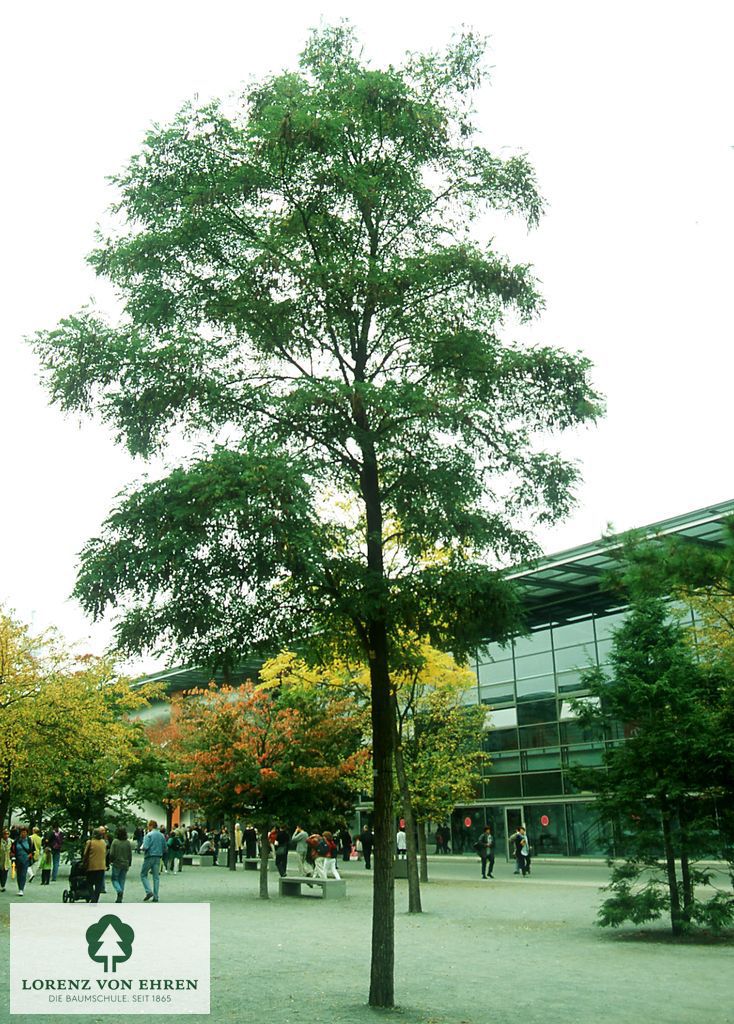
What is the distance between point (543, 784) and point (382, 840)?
29.2 meters

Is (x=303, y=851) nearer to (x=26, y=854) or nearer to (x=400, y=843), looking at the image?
(x=26, y=854)

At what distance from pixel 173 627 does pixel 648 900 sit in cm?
953

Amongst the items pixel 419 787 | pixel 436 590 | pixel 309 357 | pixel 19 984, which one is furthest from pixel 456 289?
pixel 419 787

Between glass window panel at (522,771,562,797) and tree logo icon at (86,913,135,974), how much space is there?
88.5ft

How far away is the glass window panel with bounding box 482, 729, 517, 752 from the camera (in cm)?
3950

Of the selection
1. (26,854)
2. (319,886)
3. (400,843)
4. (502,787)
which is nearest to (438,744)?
(319,886)

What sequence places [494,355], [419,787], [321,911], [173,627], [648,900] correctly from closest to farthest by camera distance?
[173,627] → [494,355] → [648,900] → [321,911] → [419,787]

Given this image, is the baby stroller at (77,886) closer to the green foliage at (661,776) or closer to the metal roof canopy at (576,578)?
the green foliage at (661,776)

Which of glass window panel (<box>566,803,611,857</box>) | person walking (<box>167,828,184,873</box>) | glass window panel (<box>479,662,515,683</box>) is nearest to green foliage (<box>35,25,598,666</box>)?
person walking (<box>167,828,184,873</box>)

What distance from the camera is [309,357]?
37.4 feet

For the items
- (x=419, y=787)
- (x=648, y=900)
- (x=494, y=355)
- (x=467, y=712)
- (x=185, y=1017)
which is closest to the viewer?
(x=185, y=1017)

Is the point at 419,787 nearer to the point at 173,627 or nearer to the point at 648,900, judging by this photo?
the point at 648,900

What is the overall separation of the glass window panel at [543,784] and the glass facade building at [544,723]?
0.04 meters

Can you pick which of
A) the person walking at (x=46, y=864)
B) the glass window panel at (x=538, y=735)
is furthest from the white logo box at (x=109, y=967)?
the glass window panel at (x=538, y=735)
